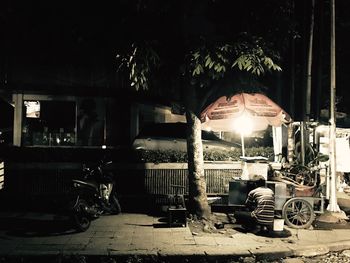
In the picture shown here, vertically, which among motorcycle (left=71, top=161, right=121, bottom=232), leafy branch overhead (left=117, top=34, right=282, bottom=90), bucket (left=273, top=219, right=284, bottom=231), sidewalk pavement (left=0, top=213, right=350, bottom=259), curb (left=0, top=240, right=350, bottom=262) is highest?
leafy branch overhead (left=117, top=34, right=282, bottom=90)

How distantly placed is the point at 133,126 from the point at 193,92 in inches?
199

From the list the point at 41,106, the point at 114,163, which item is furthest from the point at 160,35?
the point at 41,106

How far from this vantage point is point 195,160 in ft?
33.3

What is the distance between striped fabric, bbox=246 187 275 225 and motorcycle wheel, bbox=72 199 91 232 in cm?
380

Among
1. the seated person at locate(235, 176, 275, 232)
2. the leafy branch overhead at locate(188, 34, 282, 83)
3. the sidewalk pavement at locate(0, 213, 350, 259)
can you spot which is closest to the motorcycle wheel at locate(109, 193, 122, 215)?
the sidewalk pavement at locate(0, 213, 350, 259)

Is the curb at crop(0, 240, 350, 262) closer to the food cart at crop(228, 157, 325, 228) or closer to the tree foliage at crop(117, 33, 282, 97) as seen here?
the food cart at crop(228, 157, 325, 228)

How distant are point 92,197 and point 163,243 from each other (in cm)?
259

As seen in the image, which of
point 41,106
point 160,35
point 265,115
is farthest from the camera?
point 41,106

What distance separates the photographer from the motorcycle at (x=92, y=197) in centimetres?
934

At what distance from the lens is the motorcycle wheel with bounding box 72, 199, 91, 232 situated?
30.3ft

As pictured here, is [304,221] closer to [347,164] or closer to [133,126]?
[347,164]

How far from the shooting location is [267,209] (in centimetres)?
888

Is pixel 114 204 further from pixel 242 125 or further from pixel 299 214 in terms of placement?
pixel 299 214

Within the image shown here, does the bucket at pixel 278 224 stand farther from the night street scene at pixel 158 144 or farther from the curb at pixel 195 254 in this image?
the curb at pixel 195 254
